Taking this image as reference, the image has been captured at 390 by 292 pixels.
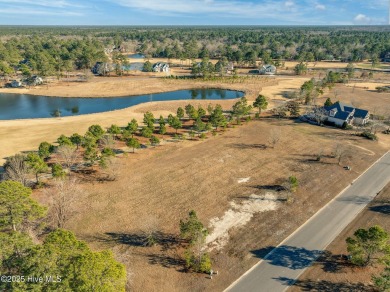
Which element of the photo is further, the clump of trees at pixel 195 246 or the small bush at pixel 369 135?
the small bush at pixel 369 135

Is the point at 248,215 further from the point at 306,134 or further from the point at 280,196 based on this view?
the point at 306,134

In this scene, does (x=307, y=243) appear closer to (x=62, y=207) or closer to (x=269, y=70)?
(x=62, y=207)

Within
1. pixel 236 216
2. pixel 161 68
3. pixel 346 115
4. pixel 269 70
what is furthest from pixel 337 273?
pixel 161 68

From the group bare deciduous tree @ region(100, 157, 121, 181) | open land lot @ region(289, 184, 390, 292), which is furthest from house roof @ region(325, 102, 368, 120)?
bare deciduous tree @ region(100, 157, 121, 181)

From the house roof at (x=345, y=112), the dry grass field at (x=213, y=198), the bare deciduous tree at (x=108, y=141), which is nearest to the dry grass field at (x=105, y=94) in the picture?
the bare deciduous tree at (x=108, y=141)

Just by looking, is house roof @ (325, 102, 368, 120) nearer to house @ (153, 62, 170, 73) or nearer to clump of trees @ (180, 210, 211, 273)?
clump of trees @ (180, 210, 211, 273)

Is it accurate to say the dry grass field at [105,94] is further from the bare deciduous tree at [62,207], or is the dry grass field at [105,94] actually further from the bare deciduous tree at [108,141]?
the bare deciduous tree at [62,207]

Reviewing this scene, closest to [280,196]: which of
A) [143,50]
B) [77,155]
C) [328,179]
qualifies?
[328,179]
